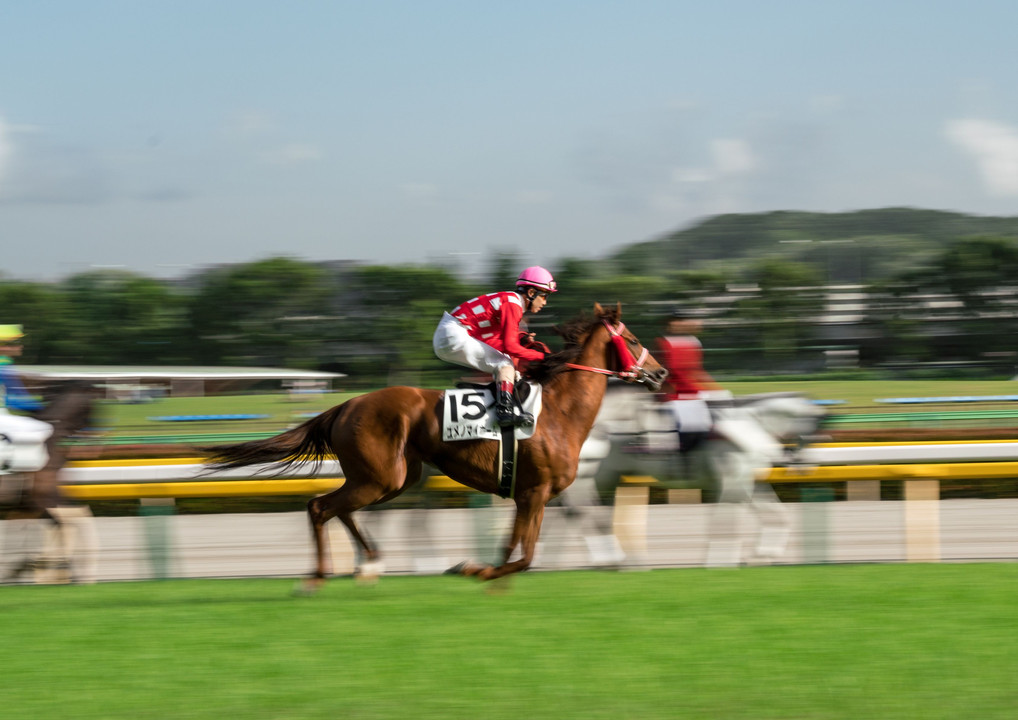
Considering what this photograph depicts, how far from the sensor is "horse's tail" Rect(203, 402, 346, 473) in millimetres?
5243

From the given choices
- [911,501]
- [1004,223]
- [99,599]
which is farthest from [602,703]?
[1004,223]

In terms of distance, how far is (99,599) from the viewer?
5297 mm

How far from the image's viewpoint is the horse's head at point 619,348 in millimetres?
5496

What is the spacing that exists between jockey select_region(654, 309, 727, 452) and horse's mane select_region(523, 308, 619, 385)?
1293 mm

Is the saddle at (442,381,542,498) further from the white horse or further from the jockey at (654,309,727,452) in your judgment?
the jockey at (654,309,727,452)

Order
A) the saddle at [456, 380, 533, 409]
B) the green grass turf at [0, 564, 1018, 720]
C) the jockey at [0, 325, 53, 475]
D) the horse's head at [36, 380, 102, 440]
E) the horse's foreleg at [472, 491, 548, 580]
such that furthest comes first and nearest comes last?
the horse's head at [36, 380, 102, 440], the jockey at [0, 325, 53, 475], the saddle at [456, 380, 533, 409], the horse's foreleg at [472, 491, 548, 580], the green grass turf at [0, 564, 1018, 720]

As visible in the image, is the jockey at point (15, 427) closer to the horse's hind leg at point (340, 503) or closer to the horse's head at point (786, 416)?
the horse's hind leg at point (340, 503)

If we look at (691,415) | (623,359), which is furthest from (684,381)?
(623,359)

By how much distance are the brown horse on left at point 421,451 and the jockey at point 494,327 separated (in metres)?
0.25

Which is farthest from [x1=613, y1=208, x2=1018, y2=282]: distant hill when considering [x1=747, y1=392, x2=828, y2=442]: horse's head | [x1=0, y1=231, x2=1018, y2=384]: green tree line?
[x1=747, y1=392, x2=828, y2=442]: horse's head

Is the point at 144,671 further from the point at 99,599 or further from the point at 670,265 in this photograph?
the point at 670,265

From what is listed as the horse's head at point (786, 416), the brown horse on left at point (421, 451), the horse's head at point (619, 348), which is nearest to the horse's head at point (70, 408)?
the brown horse on left at point (421, 451)

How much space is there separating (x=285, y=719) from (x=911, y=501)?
15.4 feet

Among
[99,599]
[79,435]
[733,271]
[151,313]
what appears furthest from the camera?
[733,271]
